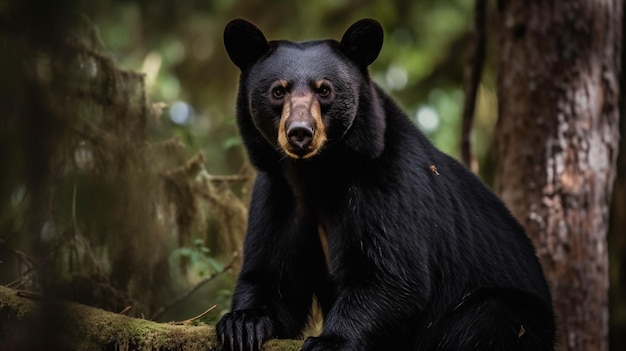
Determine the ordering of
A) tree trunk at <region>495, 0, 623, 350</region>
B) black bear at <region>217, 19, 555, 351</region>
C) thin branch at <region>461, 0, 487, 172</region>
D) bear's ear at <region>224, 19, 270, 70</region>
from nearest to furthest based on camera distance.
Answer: black bear at <region>217, 19, 555, 351</region>
bear's ear at <region>224, 19, 270, 70</region>
tree trunk at <region>495, 0, 623, 350</region>
thin branch at <region>461, 0, 487, 172</region>

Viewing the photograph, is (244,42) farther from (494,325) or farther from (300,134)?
(494,325)

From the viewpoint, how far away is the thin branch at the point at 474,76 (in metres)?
7.68

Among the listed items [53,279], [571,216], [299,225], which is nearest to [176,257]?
[299,225]

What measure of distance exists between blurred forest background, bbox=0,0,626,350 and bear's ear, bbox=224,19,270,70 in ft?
2.82

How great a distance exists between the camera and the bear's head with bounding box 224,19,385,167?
4.45 metres

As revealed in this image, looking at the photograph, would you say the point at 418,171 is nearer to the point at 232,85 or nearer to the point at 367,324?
the point at 367,324

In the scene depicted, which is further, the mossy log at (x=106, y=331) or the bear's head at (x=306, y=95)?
the bear's head at (x=306, y=95)

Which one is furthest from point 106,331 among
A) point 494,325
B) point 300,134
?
point 494,325

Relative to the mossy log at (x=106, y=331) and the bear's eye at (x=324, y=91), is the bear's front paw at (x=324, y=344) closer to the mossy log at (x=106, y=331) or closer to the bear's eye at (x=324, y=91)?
the mossy log at (x=106, y=331)

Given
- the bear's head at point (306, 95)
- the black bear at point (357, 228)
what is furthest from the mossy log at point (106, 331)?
the bear's head at point (306, 95)

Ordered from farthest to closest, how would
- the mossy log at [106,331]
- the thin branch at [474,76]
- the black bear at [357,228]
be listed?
1. the thin branch at [474,76]
2. the black bear at [357,228]
3. the mossy log at [106,331]

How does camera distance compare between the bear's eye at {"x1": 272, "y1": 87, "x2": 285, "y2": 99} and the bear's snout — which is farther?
the bear's eye at {"x1": 272, "y1": 87, "x2": 285, "y2": 99}

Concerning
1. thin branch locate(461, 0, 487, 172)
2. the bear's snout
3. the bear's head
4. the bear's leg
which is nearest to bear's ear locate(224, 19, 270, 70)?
the bear's head

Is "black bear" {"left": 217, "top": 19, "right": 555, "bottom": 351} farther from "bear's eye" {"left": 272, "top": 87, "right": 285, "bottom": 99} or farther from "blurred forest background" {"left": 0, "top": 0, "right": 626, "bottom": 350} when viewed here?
"blurred forest background" {"left": 0, "top": 0, "right": 626, "bottom": 350}
